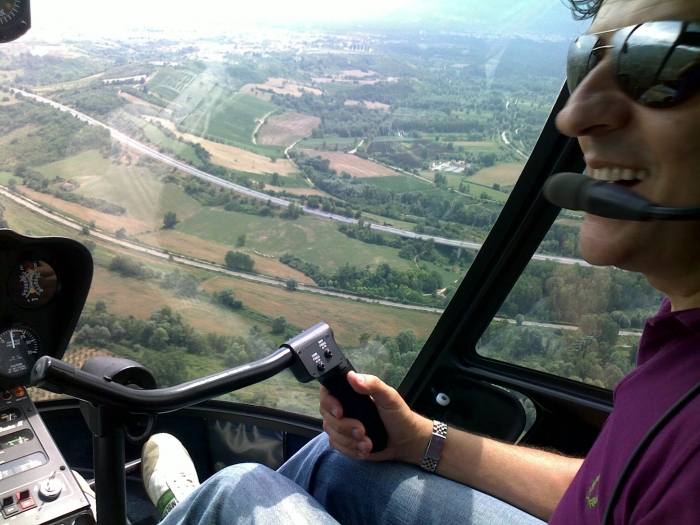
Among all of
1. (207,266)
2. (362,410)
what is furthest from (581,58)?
(207,266)

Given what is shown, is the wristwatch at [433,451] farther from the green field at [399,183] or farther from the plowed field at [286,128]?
the plowed field at [286,128]

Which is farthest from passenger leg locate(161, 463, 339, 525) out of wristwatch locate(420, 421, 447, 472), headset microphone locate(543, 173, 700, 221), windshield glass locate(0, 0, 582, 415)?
windshield glass locate(0, 0, 582, 415)

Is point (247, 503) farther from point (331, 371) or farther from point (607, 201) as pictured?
point (607, 201)

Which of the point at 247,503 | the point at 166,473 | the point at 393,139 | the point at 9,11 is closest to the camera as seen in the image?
the point at 247,503

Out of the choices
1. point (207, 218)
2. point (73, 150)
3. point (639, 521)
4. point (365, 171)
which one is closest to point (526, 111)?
point (365, 171)

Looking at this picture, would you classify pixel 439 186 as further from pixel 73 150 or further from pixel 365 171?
pixel 73 150
